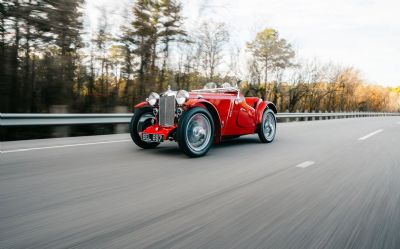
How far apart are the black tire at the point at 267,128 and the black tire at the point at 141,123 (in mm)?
2317

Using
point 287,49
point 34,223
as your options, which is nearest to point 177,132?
point 34,223

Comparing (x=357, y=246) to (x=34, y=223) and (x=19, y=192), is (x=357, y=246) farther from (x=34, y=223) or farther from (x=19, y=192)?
(x=19, y=192)

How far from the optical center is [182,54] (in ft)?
55.8

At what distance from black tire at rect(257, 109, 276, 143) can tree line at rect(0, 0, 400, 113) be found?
1.13 m

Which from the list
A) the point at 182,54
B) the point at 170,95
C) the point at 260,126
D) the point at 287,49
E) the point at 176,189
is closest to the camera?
the point at 176,189

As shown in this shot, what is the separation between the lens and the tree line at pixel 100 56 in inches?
364

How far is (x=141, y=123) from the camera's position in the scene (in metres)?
5.80

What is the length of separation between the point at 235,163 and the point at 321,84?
1602 inches

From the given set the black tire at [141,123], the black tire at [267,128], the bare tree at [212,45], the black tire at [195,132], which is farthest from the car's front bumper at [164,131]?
the bare tree at [212,45]

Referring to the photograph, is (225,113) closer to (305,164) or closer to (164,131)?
(164,131)

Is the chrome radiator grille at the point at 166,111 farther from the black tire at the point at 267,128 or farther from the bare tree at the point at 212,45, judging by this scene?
the bare tree at the point at 212,45

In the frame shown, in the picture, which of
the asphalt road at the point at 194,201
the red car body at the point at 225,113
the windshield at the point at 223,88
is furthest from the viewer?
the windshield at the point at 223,88

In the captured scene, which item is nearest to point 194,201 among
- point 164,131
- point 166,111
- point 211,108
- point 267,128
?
point 164,131

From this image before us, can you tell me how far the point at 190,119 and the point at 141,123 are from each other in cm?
130
